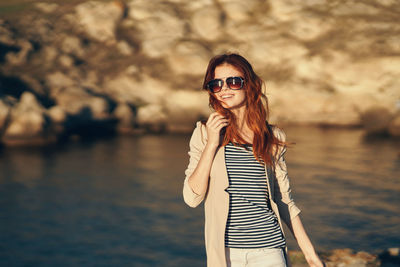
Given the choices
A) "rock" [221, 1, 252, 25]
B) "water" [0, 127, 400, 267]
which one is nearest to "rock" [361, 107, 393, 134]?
"water" [0, 127, 400, 267]

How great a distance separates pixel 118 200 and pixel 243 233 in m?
11.3

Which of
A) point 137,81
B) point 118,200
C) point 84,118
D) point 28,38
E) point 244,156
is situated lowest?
point 244,156

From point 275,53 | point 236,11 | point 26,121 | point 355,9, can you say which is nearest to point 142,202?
point 26,121

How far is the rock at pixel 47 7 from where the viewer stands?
2912 cm

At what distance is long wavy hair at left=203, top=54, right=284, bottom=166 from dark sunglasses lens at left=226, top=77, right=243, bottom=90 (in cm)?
5

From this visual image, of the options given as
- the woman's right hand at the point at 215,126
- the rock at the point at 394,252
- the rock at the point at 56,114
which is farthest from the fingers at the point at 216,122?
the rock at the point at 56,114

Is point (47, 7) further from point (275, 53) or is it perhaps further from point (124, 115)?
point (275, 53)

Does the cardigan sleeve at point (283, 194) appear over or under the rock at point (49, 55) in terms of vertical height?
under

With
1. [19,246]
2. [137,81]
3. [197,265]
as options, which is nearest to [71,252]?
[19,246]

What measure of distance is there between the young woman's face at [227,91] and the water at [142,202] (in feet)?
21.5

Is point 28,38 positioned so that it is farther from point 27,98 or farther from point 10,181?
point 10,181

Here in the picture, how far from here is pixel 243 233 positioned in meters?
3.07

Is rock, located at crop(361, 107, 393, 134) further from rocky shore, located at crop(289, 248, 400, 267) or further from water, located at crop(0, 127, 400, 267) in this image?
rocky shore, located at crop(289, 248, 400, 267)

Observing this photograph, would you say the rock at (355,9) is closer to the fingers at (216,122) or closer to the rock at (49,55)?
the rock at (49,55)
